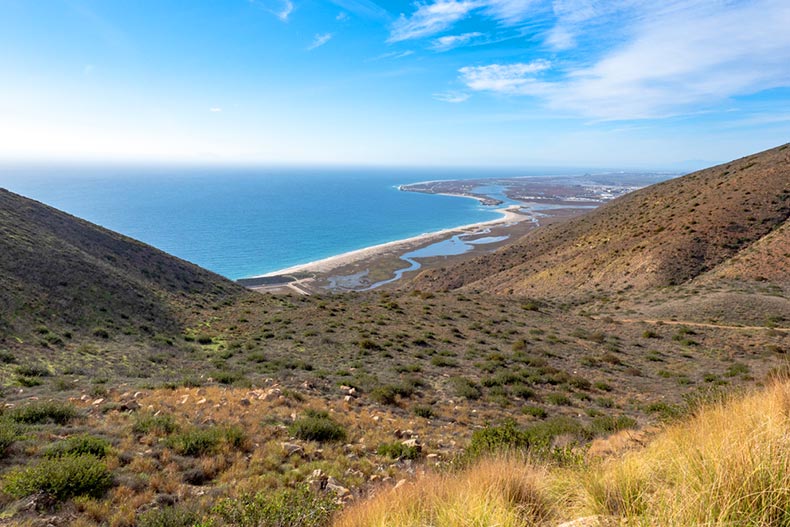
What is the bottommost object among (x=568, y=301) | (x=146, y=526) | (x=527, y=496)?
(x=568, y=301)

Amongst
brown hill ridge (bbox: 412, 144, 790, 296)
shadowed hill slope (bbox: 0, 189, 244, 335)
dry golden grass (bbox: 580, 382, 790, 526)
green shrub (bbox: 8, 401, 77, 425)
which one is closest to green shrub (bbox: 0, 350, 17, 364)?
shadowed hill slope (bbox: 0, 189, 244, 335)

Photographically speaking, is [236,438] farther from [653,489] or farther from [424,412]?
[653,489]

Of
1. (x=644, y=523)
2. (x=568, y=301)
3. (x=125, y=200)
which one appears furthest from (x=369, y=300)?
(x=125, y=200)

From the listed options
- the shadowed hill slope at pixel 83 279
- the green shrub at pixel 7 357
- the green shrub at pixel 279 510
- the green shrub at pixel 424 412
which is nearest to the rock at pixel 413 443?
the green shrub at pixel 424 412

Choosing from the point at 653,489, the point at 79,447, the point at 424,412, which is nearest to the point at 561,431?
the point at 424,412

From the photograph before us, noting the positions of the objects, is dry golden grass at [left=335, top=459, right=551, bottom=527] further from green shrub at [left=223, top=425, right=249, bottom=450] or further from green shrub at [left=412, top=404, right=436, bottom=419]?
green shrub at [left=412, top=404, right=436, bottom=419]

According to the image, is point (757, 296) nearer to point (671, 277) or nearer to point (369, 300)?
point (671, 277)
